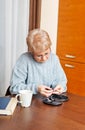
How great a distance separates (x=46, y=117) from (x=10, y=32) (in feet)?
5.77

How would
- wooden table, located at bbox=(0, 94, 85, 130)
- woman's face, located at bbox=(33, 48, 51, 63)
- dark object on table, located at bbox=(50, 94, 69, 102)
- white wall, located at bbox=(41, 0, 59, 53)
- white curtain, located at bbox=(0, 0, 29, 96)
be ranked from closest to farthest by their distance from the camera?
wooden table, located at bbox=(0, 94, 85, 130) → dark object on table, located at bbox=(50, 94, 69, 102) → woman's face, located at bbox=(33, 48, 51, 63) → white curtain, located at bbox=(0, 0, 29, 96) → white wall, located at bbox=(41, 0, 59, 53)

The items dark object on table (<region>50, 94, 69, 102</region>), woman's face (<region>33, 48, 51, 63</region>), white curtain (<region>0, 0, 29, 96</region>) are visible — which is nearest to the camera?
dark object on table (<region>50, 94, 69, 102</region>)

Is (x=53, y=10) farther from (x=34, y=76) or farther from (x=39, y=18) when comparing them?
(x=34, y=76)

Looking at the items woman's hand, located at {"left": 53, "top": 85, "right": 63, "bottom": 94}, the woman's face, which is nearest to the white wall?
the woman's face

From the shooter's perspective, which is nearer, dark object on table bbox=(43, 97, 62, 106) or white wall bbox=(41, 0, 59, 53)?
dark object on table bbox=(43, 97, 62, 106)

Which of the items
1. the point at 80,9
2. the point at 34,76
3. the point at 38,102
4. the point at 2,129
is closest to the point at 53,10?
the point at 80,9

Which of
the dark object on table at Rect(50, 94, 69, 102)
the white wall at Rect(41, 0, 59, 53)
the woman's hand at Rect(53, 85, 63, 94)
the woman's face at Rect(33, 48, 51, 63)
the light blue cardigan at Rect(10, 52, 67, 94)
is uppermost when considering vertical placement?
the white wall at Rect(41, 0, 59, 53)

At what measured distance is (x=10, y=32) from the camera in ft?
9.59

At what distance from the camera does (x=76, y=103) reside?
5.30ft

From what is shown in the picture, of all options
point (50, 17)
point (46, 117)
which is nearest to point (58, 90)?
point (46, 117)

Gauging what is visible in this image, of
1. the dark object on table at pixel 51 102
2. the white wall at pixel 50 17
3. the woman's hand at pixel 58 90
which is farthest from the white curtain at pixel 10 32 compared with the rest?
the dark object on table at pixel 51 102

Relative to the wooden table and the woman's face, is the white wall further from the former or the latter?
the wooden table

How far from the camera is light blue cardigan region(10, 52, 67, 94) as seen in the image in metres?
1.83

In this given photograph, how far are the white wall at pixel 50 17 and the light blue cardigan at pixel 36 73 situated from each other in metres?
1.12
